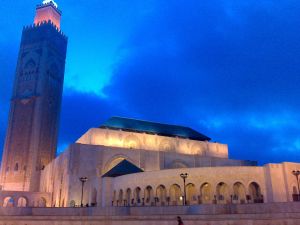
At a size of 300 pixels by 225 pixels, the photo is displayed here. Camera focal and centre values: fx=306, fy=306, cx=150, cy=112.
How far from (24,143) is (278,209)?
4658cm

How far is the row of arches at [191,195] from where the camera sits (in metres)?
30.0

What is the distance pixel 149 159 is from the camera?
144 feet

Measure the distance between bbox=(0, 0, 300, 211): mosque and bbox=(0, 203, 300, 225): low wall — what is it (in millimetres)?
1803

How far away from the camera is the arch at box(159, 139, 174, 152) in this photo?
49.0 metres

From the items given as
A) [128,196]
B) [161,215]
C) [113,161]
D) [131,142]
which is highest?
[131,142]

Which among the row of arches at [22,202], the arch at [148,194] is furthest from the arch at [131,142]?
the row of arches at [22,202]

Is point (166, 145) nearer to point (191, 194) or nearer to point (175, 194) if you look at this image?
point (175, 194)

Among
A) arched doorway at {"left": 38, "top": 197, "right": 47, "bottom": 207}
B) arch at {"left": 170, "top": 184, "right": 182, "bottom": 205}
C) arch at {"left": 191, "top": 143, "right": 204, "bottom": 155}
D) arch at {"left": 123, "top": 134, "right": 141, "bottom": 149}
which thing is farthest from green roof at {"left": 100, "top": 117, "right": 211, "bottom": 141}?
arch at {"left": 170, "top": 184, "right": 182, "bottom": 205}

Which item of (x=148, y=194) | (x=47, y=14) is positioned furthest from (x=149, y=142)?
(x=47, y=14)

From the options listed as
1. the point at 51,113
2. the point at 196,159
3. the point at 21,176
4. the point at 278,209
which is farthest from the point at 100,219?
the point at 51,113

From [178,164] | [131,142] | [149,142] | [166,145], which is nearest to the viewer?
[178,164]

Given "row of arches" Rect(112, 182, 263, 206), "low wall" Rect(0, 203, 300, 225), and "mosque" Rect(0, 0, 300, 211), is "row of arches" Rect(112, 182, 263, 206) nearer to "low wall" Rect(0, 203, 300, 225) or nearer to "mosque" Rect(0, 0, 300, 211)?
"mosque" Rect(0, 0, 300, 211)

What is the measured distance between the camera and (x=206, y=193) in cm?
3297

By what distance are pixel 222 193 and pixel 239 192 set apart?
5.66 ft
